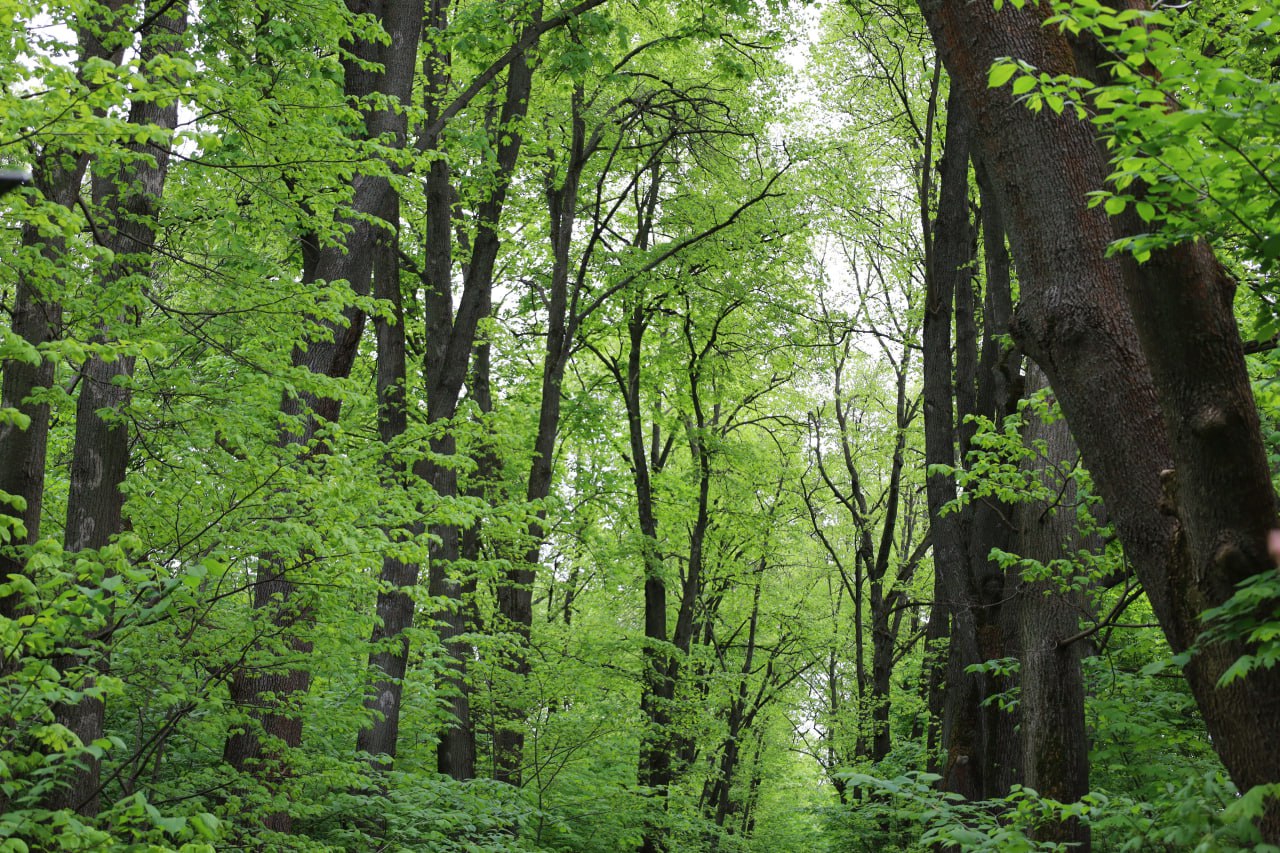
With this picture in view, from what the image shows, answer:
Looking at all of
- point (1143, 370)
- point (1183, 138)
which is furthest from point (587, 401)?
point (1183, 138)

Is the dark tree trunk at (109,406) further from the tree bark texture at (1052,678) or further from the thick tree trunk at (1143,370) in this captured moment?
the tree bark texture at (1052,678)

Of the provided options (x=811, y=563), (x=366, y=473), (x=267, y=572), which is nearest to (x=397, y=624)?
(x=366, y=473)

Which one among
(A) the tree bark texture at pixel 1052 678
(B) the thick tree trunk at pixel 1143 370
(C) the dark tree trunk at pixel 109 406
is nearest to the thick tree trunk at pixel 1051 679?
(A) the tree bark texture at pixel 1052 678

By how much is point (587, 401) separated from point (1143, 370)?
14.2 m

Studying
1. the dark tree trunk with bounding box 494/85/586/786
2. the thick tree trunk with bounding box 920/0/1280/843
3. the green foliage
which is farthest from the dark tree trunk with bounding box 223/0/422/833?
the green foliage

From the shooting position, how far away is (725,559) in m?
24.3

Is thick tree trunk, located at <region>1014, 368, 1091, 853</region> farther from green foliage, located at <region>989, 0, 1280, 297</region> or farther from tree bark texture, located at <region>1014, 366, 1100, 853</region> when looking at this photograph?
green foliage, located at <region>989, 0, 1280, 297</region>

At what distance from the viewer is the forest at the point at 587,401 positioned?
318 centimetres

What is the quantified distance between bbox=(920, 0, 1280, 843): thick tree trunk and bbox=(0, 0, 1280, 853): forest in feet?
0.05

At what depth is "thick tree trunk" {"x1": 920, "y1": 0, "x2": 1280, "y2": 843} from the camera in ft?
9.83

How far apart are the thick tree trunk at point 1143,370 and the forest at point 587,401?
0.02 metres

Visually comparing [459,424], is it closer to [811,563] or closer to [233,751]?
[233,751]

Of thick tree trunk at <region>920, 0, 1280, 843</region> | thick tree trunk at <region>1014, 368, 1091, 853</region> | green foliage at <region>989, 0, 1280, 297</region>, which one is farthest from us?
thick tree trunk at <region>1014, 368, 1091, 853</region>

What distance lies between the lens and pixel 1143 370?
3.42 meters
